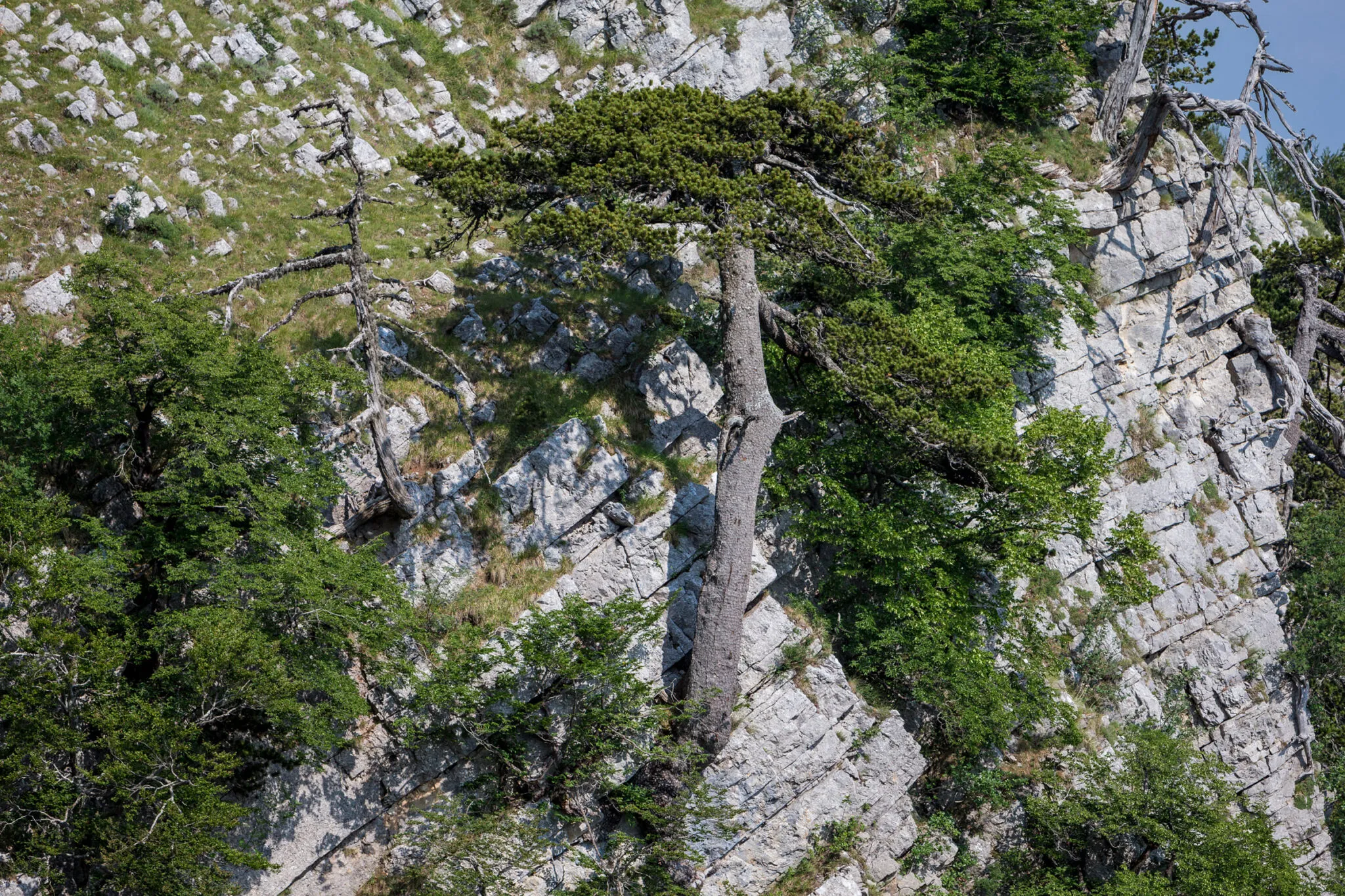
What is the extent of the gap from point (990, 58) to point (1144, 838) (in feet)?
77.5

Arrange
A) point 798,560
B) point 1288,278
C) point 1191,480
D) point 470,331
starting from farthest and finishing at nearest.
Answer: point 1288,278
point 1191,480
point 470,331
point 798,560

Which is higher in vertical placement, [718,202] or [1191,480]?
[718,202]

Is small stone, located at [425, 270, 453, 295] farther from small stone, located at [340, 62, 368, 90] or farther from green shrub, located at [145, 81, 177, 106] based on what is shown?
green shrub, located at [145, 81, 177, 106]

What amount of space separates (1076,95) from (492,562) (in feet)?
87.6

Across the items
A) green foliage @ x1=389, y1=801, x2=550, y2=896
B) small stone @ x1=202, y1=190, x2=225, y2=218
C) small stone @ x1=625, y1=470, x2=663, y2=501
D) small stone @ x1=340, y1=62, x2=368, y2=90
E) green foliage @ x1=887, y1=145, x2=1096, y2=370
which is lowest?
green foliage @ x1=389, y1=801, x2=550, y2=896

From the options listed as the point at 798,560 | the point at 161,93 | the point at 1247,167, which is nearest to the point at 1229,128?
the point at 1247,167

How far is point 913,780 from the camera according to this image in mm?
18141

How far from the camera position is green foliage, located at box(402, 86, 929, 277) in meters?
15.3

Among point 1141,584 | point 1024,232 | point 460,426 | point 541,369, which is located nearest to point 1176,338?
point 1024,232

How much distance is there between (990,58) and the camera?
2819 centimetres

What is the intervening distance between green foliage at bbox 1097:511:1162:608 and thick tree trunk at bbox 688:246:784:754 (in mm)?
10459

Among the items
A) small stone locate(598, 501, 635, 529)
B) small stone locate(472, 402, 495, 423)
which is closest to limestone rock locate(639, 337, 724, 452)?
small stone locate(598, 501, 635, 529)

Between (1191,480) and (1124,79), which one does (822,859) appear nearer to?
(1191,480)

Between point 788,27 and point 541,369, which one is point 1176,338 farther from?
point 541,369
